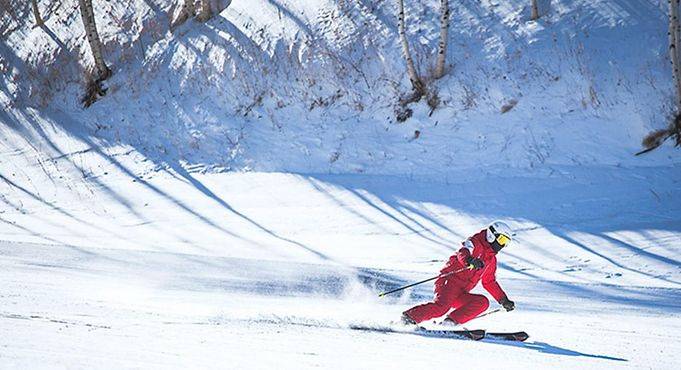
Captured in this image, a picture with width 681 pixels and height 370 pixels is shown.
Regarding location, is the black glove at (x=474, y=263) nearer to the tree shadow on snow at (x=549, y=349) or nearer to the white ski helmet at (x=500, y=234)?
the white ski helmet at (x=500, y=234)

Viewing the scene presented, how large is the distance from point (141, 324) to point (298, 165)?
36.4 ft

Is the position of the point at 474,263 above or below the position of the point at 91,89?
below

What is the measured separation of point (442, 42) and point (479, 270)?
11490 mm

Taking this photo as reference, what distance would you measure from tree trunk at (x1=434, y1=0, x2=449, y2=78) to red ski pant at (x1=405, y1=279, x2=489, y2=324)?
444 inches

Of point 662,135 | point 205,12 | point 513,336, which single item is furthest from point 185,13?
point 513,336

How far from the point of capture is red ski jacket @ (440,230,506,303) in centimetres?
854

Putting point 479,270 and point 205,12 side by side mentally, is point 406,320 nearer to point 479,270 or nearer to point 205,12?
point 479,270

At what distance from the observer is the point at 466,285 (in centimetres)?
873

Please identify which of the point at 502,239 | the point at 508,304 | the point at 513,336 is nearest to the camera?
the point at 513,336

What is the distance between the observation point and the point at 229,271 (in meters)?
12.6

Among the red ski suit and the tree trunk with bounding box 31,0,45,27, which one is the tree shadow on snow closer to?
the red ski suit

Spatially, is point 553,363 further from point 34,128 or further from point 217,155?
point 34,128

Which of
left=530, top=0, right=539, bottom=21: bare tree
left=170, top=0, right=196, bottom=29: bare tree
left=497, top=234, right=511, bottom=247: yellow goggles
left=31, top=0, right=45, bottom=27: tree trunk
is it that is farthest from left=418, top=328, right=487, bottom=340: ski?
left=31, top=0, right=45, bottom=27: tree trunk

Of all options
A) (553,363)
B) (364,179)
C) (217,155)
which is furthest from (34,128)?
(553,363)
